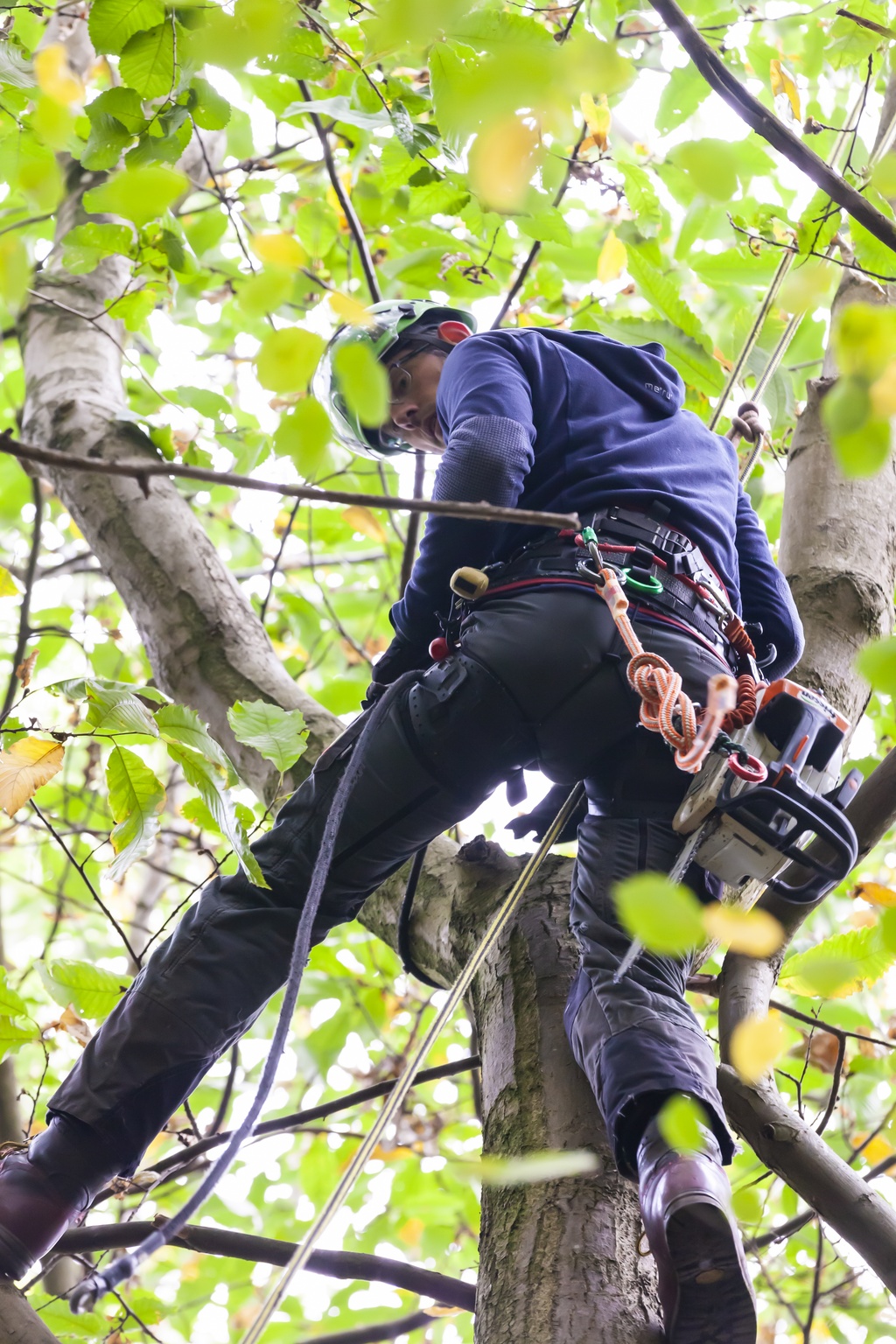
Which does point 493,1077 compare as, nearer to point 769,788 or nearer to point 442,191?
point 769,788

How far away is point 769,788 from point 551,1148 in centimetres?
54

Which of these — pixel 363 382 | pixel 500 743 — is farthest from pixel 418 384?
pixel 363 382

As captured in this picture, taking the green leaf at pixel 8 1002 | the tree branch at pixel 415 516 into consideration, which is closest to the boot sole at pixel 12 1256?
the green leaf at pixel 8 1002

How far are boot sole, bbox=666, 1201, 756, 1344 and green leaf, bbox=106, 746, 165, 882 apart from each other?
81 centimetres

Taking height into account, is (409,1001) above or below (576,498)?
above

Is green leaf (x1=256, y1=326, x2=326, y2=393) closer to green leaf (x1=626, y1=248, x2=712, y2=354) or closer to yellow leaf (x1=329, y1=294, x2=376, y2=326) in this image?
yellow leaf (x1=329, y1=294, x2=376, y2=326)

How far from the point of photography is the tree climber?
1637mm

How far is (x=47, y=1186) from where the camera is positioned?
1.64 m

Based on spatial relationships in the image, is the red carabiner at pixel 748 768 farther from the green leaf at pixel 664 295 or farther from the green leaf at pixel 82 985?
the green leaf at pixel 664 295

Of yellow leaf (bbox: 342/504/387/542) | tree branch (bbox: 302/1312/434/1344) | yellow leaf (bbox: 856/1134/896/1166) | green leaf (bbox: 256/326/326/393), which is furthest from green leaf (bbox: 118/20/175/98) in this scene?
yellow leaf (bbox: 856/1134/896/1166)

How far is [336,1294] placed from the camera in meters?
3.13

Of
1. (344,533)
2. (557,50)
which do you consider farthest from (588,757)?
(344,533)

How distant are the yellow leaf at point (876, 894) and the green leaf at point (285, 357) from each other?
1750mm

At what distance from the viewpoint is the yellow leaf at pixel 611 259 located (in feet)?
8.47
